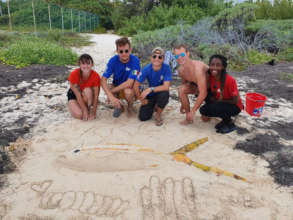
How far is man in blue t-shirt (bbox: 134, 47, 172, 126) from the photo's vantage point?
9.69 feet

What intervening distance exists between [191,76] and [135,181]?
1.49 metres

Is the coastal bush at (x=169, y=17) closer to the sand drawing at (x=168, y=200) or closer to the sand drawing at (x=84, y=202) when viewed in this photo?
the sand drawing at (x=168, y=200)

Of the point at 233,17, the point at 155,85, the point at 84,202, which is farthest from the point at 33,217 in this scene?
the point at 233,17

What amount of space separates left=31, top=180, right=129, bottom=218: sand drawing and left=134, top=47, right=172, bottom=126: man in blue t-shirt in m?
1.42

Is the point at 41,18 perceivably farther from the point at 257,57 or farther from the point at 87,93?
the point at 87,93

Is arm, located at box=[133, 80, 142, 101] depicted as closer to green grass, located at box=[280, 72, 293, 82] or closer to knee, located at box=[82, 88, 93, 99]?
knee, located at box=[82, 88, 93, 99]

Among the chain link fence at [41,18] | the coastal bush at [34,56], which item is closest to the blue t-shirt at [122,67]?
the coastal bush at [34,56]

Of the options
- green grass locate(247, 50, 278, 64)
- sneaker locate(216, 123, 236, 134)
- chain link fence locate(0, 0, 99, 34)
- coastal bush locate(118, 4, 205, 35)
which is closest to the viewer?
sneaker locate(216, 123, 236, 134)

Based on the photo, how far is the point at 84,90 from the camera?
317 centimetres

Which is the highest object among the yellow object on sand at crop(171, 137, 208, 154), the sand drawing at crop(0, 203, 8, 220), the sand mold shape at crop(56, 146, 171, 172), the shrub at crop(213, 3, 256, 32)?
the shrub at crop(213, 3, 256, 32)

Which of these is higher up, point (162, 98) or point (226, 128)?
point (162, 98)

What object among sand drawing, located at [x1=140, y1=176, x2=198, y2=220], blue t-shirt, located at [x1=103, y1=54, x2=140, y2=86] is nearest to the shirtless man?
blue t-shirt, located at [x1=103, y1=54, x2=140, y2=86]

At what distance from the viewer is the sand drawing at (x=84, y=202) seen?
1743mm

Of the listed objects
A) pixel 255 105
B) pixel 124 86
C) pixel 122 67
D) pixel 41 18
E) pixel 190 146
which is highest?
pixel 41 18
